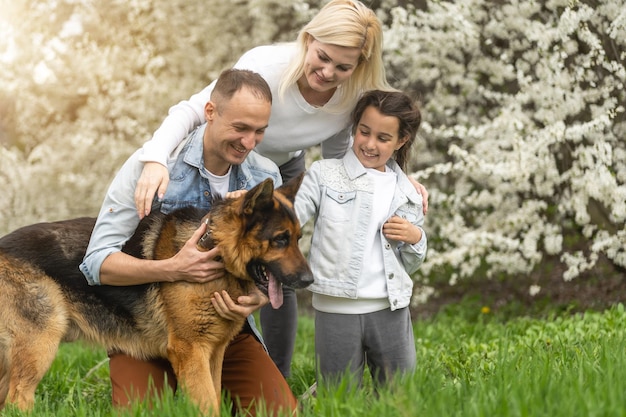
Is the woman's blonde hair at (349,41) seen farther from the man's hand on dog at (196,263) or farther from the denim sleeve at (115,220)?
the man's hand on dog at (196,263)

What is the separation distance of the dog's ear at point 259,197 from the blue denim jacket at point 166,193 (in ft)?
2.01

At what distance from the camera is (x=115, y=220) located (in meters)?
4.15

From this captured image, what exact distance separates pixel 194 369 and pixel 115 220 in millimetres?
918

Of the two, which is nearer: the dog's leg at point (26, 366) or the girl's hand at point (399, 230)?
the dog's leg at point (26, 366)

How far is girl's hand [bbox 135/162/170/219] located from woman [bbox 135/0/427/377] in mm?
49

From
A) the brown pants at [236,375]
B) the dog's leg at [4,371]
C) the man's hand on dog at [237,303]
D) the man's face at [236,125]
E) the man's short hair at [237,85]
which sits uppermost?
the man's short hair at [237,85]

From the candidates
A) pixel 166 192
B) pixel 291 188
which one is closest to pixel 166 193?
pixel 166 192

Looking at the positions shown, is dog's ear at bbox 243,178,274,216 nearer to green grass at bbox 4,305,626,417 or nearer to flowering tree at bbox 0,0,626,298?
green grass at bbox 4,305,626,417

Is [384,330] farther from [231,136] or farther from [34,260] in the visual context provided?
[34,260]

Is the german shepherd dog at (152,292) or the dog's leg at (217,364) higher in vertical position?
the german shepherd dog at (152,292)

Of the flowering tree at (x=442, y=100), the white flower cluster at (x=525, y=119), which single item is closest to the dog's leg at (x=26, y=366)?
the flowering tree at (x=442, y=100)

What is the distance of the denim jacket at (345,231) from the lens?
4.17m

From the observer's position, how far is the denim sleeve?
13.3 feet

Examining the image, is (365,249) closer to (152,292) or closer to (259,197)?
Answer: (259,197)
